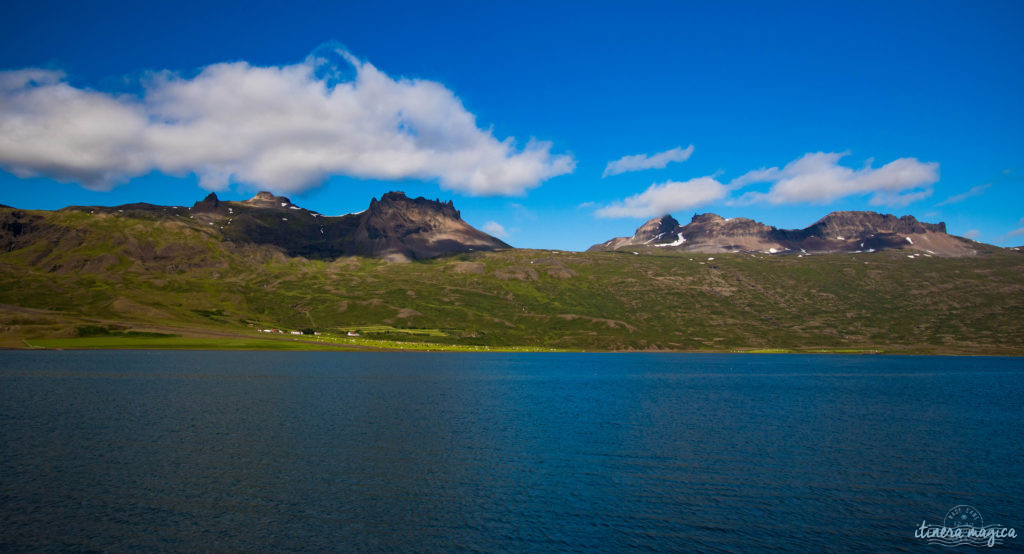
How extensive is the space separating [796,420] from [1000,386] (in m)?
103

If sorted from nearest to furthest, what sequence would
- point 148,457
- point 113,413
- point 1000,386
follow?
point 148,457 < point 113,413 < point 1000,386

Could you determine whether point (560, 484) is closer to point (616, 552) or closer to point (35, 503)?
point (616, 552)

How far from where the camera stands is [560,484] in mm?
52406

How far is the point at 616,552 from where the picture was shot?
37.1 meters

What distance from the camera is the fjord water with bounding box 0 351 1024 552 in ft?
131

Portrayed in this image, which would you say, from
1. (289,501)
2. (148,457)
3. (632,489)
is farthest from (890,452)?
(148,457)

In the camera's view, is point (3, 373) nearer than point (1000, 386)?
Yes

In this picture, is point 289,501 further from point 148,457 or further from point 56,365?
point 56,365

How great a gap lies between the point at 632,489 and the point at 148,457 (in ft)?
153

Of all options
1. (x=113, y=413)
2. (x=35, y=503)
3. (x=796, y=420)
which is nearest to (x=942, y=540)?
(x=796, y=420)

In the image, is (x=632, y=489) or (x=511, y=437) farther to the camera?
(x=511, y=437)

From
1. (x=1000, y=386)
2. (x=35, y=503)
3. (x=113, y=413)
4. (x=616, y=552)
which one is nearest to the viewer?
(x=616, y=552)

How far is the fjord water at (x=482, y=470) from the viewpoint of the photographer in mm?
40062

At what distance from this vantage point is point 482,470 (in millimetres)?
56969
